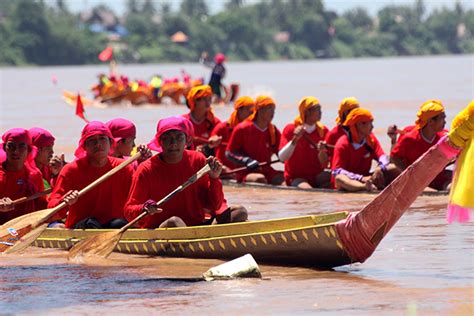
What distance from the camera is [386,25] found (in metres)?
161

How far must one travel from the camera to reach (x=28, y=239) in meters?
11.3

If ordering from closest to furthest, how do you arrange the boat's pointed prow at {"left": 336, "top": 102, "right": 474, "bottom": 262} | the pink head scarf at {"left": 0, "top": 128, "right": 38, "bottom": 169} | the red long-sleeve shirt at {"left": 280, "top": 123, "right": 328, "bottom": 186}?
the boat's pointed prow at {"left": 336, "top": 102, "right": 474, "bottom": 262}, the pink head scarf at {"left": 0, "top": 128, "right": 38, "bottom": 169}, the red long-sleeve shirt at {"left": 280, "top": 123, "right": 328, "bottom": 186}

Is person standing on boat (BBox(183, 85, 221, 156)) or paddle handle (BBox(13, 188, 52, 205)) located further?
person standing on boat (BBox(183, 85, 221, 156))

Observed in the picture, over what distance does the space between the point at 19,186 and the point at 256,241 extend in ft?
8.00

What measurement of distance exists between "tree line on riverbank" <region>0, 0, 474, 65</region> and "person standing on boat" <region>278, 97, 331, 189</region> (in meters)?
99.3

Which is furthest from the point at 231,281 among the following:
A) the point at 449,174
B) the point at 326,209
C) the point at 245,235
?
the point at 449,174

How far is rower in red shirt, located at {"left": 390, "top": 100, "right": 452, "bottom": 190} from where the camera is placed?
47.0 ft

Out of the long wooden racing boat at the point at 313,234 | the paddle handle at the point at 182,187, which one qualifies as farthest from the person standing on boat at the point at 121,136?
the paddle handle at the point at 182,187

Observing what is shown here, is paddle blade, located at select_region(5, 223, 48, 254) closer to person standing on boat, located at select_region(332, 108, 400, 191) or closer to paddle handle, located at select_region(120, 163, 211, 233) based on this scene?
paddle handle, located at select_region(120, 163, 211, 233)

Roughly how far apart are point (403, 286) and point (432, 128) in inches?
199

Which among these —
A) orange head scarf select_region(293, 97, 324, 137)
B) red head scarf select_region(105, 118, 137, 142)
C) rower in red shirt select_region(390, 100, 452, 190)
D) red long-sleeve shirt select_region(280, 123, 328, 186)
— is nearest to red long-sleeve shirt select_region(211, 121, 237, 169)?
red long-sleeve shirt select_region(280, 123, 328, 186)

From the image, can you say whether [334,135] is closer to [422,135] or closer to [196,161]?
[422,135]

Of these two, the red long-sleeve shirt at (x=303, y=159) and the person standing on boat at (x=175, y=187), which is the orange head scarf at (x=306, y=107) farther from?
the person standing on boat at (x=175, y=187)

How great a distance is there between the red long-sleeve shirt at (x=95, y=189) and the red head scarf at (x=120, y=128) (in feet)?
2.57
